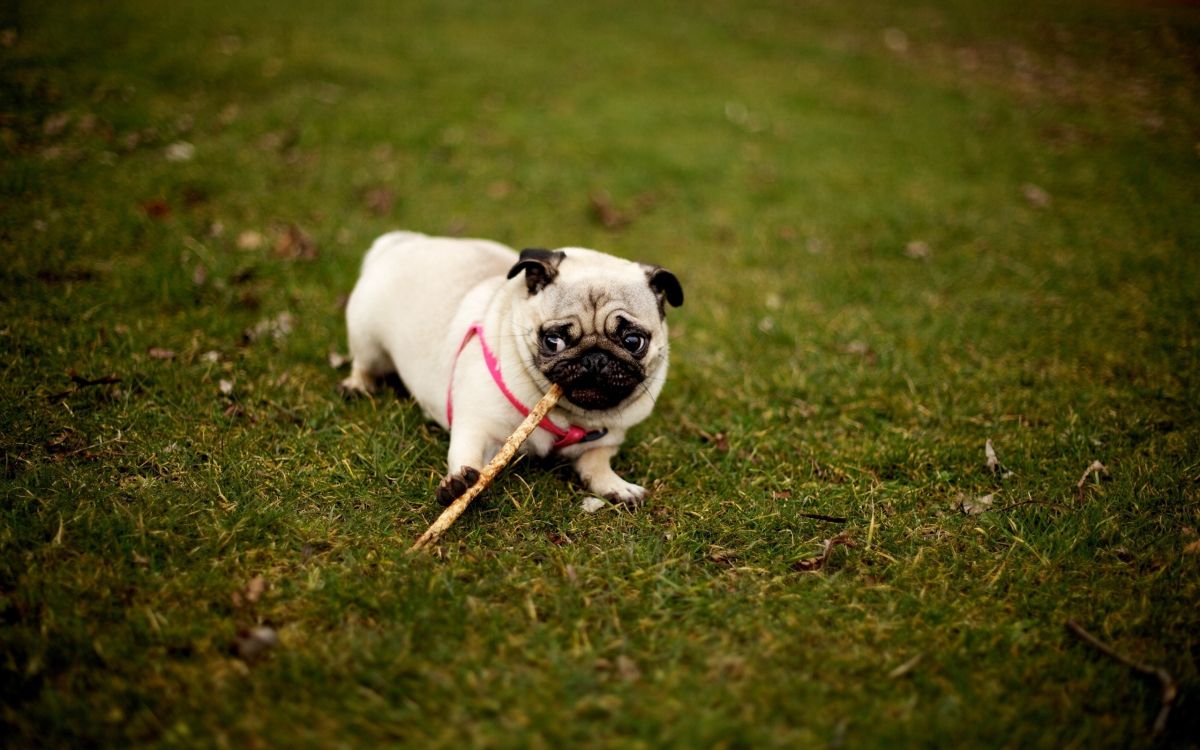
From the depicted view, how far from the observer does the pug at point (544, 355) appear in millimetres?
3539

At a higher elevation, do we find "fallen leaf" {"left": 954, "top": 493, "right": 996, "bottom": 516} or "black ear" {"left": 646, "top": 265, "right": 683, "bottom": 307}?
"black ear" {"left": 646, "top": 265, "right": 683, "bottom": 307}

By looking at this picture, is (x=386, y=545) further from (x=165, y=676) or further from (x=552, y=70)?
(x=552, y=70)

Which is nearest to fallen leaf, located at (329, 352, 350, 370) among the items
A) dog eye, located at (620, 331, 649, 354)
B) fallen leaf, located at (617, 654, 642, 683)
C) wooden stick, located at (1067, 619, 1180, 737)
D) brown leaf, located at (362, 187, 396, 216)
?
dog eye, located at (620, 331, 649, 354)

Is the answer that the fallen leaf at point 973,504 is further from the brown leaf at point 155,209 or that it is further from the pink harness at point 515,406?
the brown leaf at point 155,209

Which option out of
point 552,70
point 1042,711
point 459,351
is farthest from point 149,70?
point 1042,711

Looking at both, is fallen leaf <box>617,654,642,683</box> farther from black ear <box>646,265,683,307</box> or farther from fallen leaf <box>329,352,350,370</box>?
fallen leaf <box>329,352,350,370</box>

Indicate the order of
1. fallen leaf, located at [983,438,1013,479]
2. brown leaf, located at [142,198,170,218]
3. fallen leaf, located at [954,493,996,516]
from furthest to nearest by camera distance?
brown leaf, located at [142,198,170,218], fallen leaf, located at [983,438,1013,479], fallen leaf, located at [954,493,996,516]

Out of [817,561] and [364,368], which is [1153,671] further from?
[364,368]

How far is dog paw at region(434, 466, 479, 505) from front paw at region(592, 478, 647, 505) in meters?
0.73

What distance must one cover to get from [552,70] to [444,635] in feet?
35.4

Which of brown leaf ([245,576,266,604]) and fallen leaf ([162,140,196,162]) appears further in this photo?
fallen leaf ([162,140,196,162])

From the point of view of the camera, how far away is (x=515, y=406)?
3.69m

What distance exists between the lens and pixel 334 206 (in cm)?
713

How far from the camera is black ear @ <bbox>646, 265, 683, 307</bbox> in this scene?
151 inches
